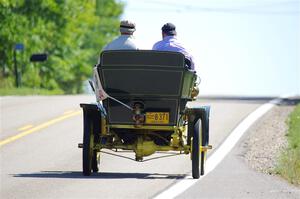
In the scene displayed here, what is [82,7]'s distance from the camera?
212 feet

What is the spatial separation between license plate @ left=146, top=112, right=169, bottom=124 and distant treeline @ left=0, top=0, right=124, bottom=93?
32340 mm

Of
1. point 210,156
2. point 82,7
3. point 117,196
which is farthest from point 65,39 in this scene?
point 117,196

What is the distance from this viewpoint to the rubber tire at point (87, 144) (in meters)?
15.3

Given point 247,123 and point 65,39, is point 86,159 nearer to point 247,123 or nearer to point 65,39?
point 247,123

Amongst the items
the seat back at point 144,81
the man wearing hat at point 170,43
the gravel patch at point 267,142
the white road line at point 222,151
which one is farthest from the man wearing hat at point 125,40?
the gravel patch at point 267,142

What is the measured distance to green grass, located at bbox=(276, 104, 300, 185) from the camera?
51.4 feet

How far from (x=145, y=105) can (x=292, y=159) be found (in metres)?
3.37

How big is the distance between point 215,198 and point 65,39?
165 ft

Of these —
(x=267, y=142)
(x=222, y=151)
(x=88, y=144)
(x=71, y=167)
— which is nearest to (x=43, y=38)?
(x=267, y=142)

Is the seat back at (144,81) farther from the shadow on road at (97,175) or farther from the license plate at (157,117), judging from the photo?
the shadow on road at (97,175)

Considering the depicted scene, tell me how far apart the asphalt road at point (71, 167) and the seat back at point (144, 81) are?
99 cm

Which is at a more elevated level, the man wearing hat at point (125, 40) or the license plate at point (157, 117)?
the man wearing hat at point (125, 40)

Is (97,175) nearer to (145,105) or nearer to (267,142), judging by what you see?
(145,105)

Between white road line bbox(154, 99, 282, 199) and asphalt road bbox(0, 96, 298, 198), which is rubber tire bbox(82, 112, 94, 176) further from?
white road line bbox(154, 99, 282, 199)
